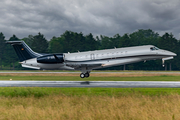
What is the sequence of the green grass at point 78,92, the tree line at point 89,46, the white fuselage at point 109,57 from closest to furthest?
the green grass at point 78,92, the white fuselage at point 109,57, the tree line at point 89,46

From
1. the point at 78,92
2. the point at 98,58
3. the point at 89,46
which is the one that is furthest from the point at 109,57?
the point at 89,46

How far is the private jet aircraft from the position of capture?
88.7 ft

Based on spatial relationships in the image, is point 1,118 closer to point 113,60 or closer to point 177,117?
point 177,117

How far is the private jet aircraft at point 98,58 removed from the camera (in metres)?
27.0

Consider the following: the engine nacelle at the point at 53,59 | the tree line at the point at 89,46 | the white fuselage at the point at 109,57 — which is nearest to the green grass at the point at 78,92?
the white fuselage at the point at 109,57

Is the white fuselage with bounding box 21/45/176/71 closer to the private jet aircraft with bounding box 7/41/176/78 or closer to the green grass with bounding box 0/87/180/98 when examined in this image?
the private jet aircraft with bounding box 7/41/176/78

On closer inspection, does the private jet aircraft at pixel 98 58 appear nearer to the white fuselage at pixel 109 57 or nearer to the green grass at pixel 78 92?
the white fuselage at pixel 109 57

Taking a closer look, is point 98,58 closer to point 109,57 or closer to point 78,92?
point 109,57

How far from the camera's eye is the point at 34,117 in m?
8.95

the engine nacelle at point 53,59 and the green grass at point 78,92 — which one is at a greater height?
the engine nacelle at point 53,59

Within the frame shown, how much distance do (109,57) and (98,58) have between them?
1.62 metres

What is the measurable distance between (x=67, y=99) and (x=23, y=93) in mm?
4601

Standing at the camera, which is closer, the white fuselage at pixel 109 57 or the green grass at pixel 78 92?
the green grass at pixel 78 92

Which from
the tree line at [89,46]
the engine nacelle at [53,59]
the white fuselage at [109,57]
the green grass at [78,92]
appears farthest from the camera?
the tree line at [89,46]
